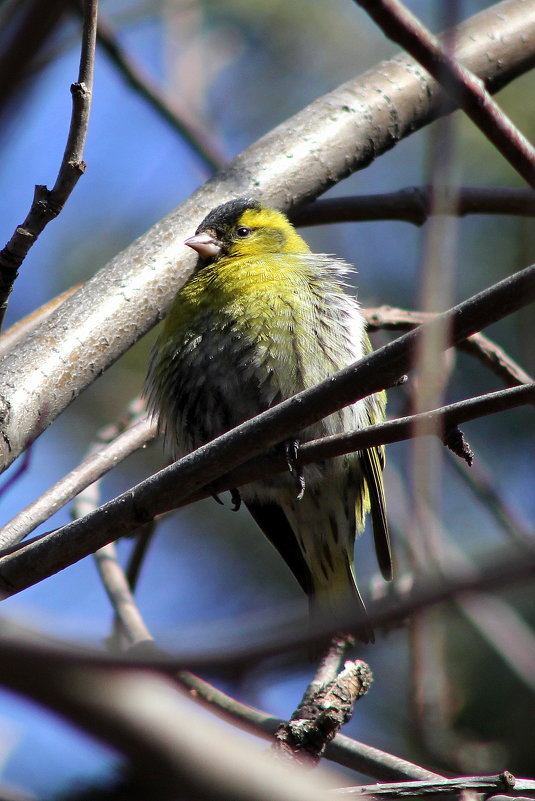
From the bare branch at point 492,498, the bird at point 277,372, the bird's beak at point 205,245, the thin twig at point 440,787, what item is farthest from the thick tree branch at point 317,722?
the bird's beak at point 205,245

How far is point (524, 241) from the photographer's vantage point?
119 inches

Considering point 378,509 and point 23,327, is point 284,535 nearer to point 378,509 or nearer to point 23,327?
point 378,509

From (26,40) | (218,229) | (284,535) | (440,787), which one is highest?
(218,229)

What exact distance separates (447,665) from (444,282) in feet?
14.5

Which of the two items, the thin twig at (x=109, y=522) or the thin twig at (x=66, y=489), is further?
the thin twig at (x=66, y=489)

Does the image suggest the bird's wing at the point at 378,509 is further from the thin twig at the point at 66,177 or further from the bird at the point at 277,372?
the thin twig at the point at 66,177

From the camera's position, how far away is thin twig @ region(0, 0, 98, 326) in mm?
2145

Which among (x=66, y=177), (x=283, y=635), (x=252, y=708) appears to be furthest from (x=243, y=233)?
(x=283, y=635)

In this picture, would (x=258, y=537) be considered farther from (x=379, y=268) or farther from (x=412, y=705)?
(x=412, y=705)

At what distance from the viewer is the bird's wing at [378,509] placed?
11.4ft

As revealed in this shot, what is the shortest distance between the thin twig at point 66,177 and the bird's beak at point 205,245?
104 centimetres

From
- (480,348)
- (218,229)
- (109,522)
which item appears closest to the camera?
(109,522)

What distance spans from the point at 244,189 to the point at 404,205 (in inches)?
26.7

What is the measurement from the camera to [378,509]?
12.0 ft
